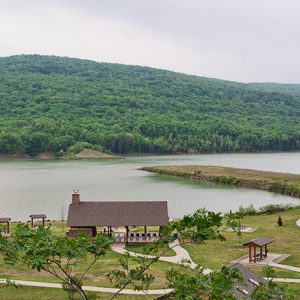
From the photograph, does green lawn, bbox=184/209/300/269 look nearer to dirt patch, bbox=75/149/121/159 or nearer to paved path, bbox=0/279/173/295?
paved path, bbox=0/279/173/295

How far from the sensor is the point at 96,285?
2500cm

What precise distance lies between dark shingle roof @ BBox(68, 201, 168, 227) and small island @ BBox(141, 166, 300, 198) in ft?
106

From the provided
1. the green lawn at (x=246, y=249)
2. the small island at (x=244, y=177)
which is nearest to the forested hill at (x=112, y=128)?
the small island at (x=244, y=177)

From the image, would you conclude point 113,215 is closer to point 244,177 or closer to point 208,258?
point 208,258

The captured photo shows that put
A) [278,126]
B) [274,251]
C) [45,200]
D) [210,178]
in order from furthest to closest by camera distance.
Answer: [278,126]
[210,178]
[45,200]
[274,251]

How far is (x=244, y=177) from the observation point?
81.4 meters

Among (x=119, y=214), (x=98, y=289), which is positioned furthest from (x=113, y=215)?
(x=98, y=289)

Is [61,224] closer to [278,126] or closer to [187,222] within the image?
[187,222]

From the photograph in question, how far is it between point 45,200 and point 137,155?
3847 inches

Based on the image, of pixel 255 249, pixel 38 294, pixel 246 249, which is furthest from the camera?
pixel 246 249

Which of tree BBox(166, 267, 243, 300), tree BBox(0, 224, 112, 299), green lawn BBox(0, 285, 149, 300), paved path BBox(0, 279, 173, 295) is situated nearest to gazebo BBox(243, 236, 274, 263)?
paved path BBox(0, 279, 173, 295)

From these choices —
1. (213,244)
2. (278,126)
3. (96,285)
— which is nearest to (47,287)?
(96,285)

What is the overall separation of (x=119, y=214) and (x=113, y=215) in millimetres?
430

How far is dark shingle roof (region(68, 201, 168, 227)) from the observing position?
37.1 metres
